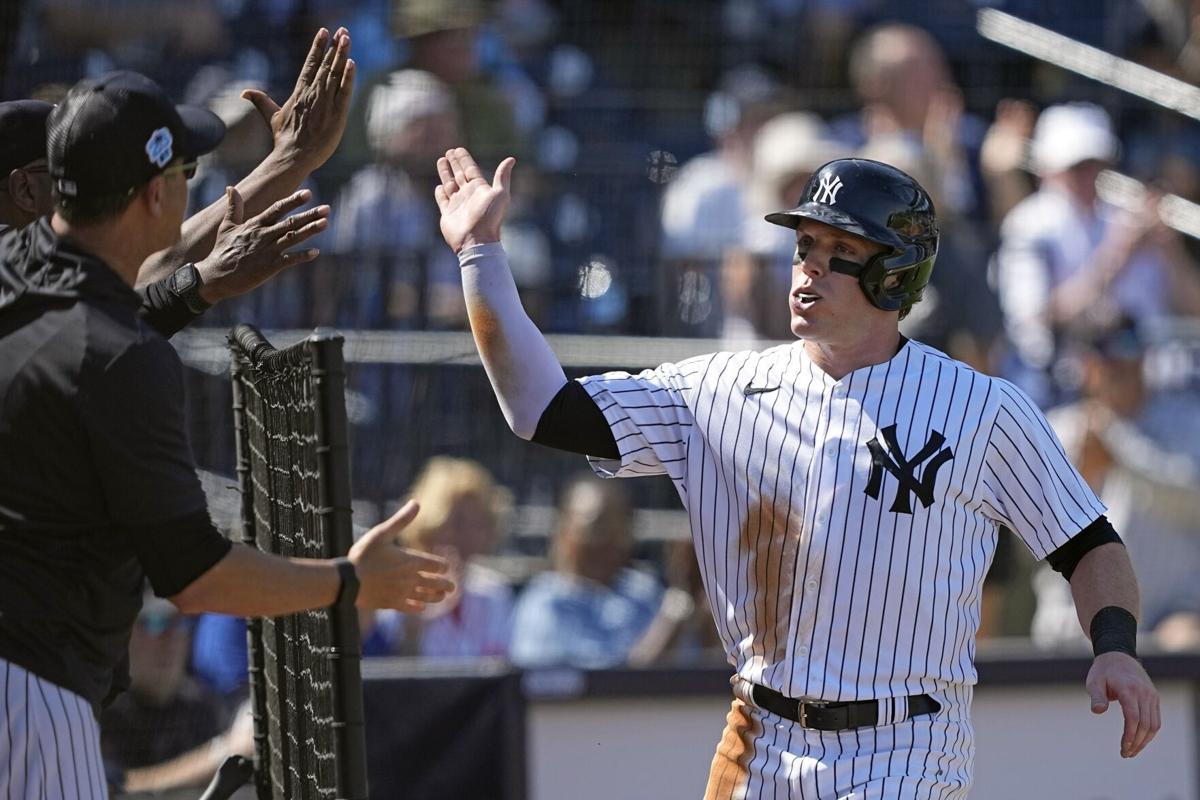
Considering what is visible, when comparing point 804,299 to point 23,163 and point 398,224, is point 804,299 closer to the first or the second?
point 23,163

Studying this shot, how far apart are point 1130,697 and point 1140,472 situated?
178 inches

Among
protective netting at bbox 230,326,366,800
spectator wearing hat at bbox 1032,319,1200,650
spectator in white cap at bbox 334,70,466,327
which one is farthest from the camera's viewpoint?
spectator wearing hat at bbox 1032,319,1200,650

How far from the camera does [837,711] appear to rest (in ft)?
12.1

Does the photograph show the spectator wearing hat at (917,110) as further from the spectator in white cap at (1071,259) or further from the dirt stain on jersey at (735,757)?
the dirt stain on jersey at (735,757)

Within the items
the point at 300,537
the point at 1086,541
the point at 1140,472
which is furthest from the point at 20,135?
the point at 1140,472

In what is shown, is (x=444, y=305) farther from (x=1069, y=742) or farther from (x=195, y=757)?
(x=1069, y=742)

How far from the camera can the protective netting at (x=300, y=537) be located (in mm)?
3369

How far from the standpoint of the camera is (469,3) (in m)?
7.93

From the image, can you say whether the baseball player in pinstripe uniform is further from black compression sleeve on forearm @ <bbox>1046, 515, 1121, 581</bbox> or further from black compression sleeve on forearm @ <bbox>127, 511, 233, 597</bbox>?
black compression sleeve on forearm @ <bbox>127, 511, 233, 597</bbox>

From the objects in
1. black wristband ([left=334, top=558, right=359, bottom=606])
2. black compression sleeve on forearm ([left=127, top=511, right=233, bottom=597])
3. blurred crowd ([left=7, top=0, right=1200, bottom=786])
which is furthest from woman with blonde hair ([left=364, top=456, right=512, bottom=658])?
black compression sleeve on forearm ([left=127, top=511, right=233, bottom=597])

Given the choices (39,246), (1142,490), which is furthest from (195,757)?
(1142,490)

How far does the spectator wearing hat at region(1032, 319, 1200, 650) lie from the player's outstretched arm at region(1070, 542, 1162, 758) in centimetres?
393

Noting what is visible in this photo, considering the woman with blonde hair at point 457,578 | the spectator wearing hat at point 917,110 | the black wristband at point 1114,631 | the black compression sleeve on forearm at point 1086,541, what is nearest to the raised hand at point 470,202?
the black compression sleeve on forearm at point 1086,541

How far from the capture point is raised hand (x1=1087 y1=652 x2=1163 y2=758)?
3570 mm
